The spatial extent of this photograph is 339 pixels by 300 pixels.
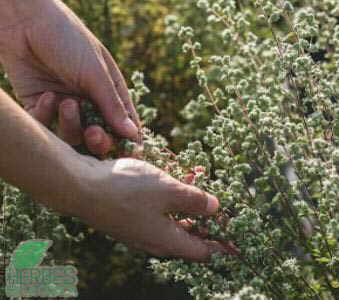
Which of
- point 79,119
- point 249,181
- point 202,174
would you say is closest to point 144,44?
point 249,181

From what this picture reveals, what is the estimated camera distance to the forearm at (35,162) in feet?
6.14

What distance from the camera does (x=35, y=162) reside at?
189 centimetres

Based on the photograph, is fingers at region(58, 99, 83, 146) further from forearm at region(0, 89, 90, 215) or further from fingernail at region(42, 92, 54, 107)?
forearm at region(0, 89, 90, 215)

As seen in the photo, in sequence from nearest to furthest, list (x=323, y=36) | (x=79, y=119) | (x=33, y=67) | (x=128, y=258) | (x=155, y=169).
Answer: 1. (x=155, y=169)
2. (x=79, y=119)
3. (x=33, y=67)
4. (x=323, y=36)
5. (x=128, y=258)

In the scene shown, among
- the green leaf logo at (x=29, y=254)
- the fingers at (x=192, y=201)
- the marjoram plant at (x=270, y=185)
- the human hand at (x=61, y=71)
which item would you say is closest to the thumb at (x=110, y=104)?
the human hand at (x=61, y=71)

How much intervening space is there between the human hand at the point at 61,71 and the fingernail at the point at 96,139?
0.02 metres

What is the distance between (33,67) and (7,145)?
2.54 feet

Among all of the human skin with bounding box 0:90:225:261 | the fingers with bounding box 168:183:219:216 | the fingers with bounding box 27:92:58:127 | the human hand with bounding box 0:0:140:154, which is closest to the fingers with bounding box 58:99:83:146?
the human hand with bounding box 0:0:140:154

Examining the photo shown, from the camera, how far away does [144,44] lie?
344 centimetres

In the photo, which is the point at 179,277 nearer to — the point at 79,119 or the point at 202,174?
the point at 202,174

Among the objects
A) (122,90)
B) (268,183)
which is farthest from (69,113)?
(268,183)

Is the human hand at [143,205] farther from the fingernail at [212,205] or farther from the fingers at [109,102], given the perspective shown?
the fingers at [109,102]

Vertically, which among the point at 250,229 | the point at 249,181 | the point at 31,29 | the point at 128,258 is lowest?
the point at 128,258

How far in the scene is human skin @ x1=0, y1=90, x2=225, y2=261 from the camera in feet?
6.19
